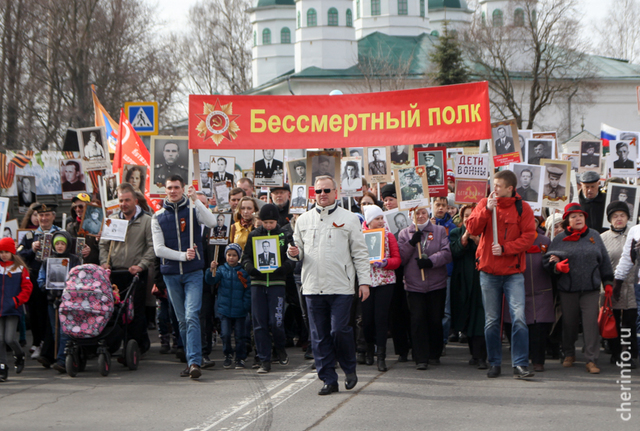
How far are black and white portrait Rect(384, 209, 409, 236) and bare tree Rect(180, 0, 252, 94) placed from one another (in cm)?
5704

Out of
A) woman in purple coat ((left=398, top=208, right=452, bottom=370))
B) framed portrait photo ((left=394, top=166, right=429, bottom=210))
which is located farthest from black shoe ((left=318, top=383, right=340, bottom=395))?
framed portrait photo ((left=394, top=166, right=429, bottom=210))

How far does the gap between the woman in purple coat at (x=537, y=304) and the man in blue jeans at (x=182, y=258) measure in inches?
130

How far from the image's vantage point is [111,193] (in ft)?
41.4

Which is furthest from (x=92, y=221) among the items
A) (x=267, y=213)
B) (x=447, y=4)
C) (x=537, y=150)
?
(x=447, y=4)

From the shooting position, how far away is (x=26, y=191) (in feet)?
48.2

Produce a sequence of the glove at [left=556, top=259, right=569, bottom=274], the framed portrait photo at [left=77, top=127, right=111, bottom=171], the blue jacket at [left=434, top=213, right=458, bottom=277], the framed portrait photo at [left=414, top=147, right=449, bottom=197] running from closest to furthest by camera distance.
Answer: the glove at [left=556, top=259, right=569, bottom=274]
the blue jacket at [left=434, top=213, right=458, bottom=277]
the framed portrait photo at [left=414, top=147, right=449, bottom=197]
the framed portrait photo at [left=77, top=127, right=111, bottom=171]

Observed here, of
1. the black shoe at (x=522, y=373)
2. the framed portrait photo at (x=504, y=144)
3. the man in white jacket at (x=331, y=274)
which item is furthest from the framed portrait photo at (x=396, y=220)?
the black shoe at (x=522, y=373)

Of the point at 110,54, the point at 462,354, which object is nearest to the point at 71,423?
the point at 462,354

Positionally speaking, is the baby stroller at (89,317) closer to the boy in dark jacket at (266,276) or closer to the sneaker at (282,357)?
the boy in dark jacket at (266,276)

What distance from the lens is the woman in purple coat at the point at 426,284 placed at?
30.0ft

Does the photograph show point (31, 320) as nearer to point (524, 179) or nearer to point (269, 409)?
point (269, 409)

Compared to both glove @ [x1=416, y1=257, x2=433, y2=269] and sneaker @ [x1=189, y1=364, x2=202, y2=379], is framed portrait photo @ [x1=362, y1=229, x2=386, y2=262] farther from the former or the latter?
sneaker @ [x1=189, y1=364, x2=202, y2=379]

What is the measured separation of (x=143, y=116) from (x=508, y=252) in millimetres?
7364

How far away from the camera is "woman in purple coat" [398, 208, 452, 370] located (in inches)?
360
